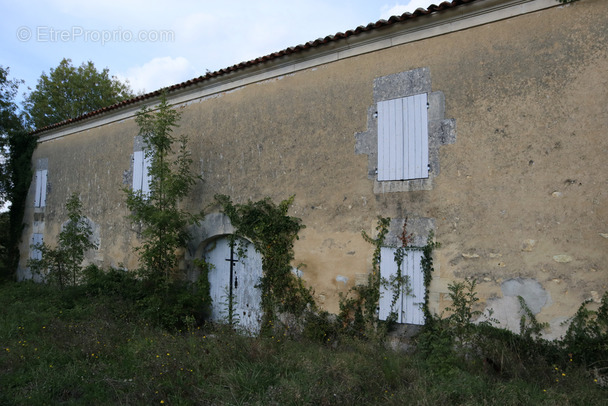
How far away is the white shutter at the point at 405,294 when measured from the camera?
577 cm

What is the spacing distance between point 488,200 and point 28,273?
42.0ft

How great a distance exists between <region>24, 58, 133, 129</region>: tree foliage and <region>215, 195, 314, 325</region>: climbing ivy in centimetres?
1522

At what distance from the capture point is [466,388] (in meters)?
4.05

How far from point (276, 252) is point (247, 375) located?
290 centimetres

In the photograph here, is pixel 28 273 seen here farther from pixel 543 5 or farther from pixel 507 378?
pixel 543 5

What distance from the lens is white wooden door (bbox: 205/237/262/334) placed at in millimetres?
7574

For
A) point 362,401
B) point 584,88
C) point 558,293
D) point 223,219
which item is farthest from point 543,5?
point 223,219

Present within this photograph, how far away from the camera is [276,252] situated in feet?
23.4

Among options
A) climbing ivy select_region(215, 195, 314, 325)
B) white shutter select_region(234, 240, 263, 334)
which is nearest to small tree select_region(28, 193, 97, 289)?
white shutter select_region(234, 240, 263, 334)

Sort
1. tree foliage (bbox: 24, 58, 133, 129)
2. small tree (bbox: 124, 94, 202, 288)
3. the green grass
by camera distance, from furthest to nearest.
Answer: tree foliage (bbox: 24, 58, 133, 129) < small tree (bbox: 124, 94, 202, 288) < the green grass

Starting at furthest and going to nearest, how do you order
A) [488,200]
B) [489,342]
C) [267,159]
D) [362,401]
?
[267,159]
[488,200]
[489,342]
[362,401]

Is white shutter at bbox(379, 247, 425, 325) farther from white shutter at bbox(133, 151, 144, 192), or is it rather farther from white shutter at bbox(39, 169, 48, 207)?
white shutter at bbox(39, 169, 48, 207)

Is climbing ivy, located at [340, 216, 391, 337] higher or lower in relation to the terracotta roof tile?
lower

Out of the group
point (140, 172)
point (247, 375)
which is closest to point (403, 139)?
point (247, 375)
